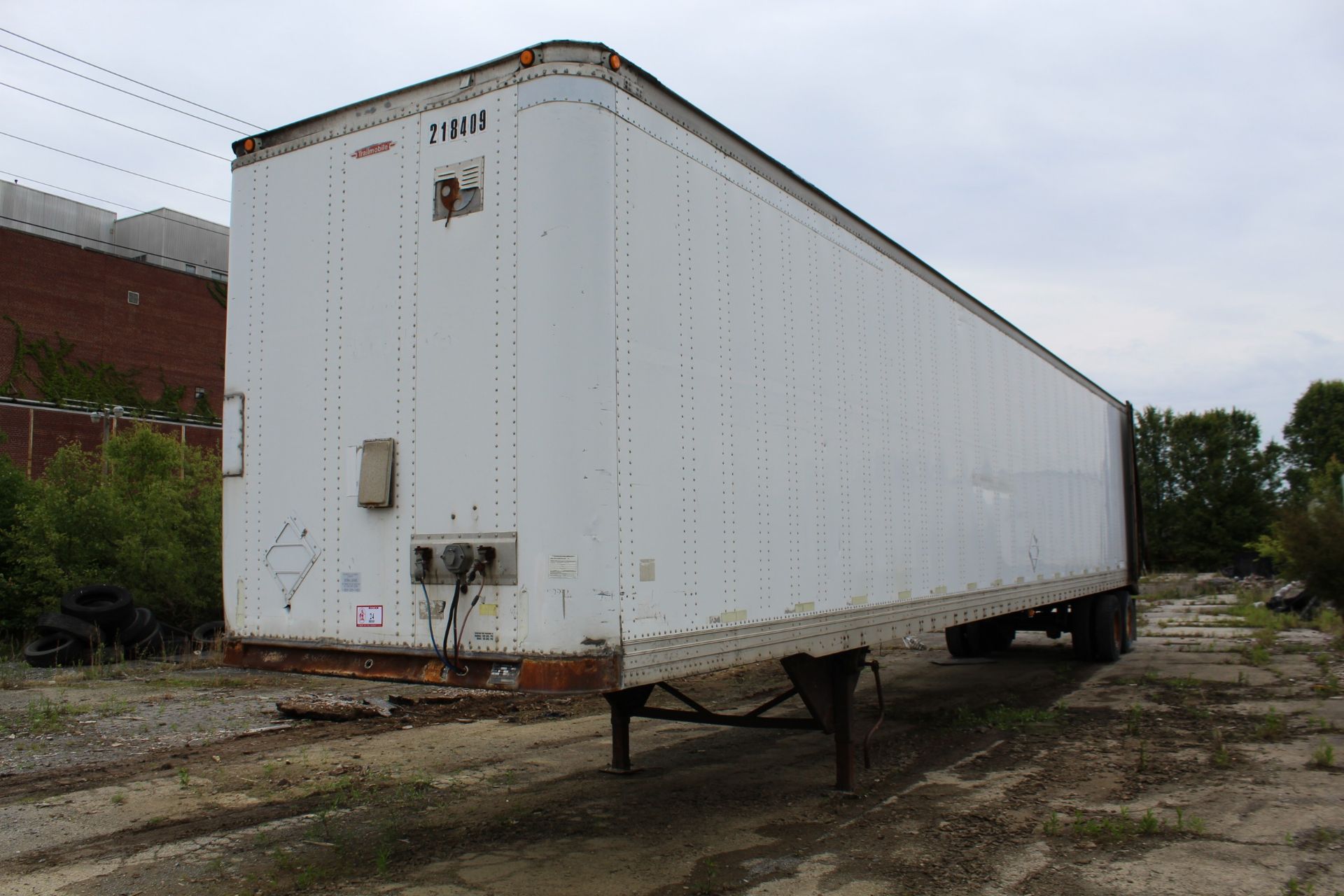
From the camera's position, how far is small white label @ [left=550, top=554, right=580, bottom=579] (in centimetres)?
441

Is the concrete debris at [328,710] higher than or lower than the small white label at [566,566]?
lower

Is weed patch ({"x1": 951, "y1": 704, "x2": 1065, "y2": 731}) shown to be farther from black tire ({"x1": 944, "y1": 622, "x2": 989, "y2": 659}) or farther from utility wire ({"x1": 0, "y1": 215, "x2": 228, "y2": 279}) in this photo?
utility wire ({"x1": 0, "y1": 215, "x2": 228, "y2": 279})

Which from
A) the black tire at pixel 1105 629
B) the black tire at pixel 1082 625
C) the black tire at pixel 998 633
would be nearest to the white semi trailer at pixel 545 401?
the black tire at pixel 1082 625

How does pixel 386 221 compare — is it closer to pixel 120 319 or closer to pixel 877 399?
pixel 877 399

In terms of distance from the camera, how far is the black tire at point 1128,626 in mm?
16062

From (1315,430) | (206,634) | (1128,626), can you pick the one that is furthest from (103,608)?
(1315,430)

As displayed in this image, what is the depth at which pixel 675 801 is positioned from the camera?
709 centimetres

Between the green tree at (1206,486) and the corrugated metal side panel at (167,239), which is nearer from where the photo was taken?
the corrugated metal side panel at (167,239)

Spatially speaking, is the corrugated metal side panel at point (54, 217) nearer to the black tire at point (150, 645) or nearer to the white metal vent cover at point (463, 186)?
the black tire at point (150, 645)

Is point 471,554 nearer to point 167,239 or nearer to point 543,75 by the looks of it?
point 543,75

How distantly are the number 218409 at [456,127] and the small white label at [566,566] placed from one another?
85.1 inches

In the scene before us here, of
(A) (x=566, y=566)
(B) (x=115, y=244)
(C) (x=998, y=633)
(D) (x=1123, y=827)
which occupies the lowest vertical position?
(D) (x=1123, y=827)

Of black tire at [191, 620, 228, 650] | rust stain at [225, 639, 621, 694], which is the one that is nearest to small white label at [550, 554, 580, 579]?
rust stain at [225, 639, 621, 694]

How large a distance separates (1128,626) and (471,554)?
1460cm
